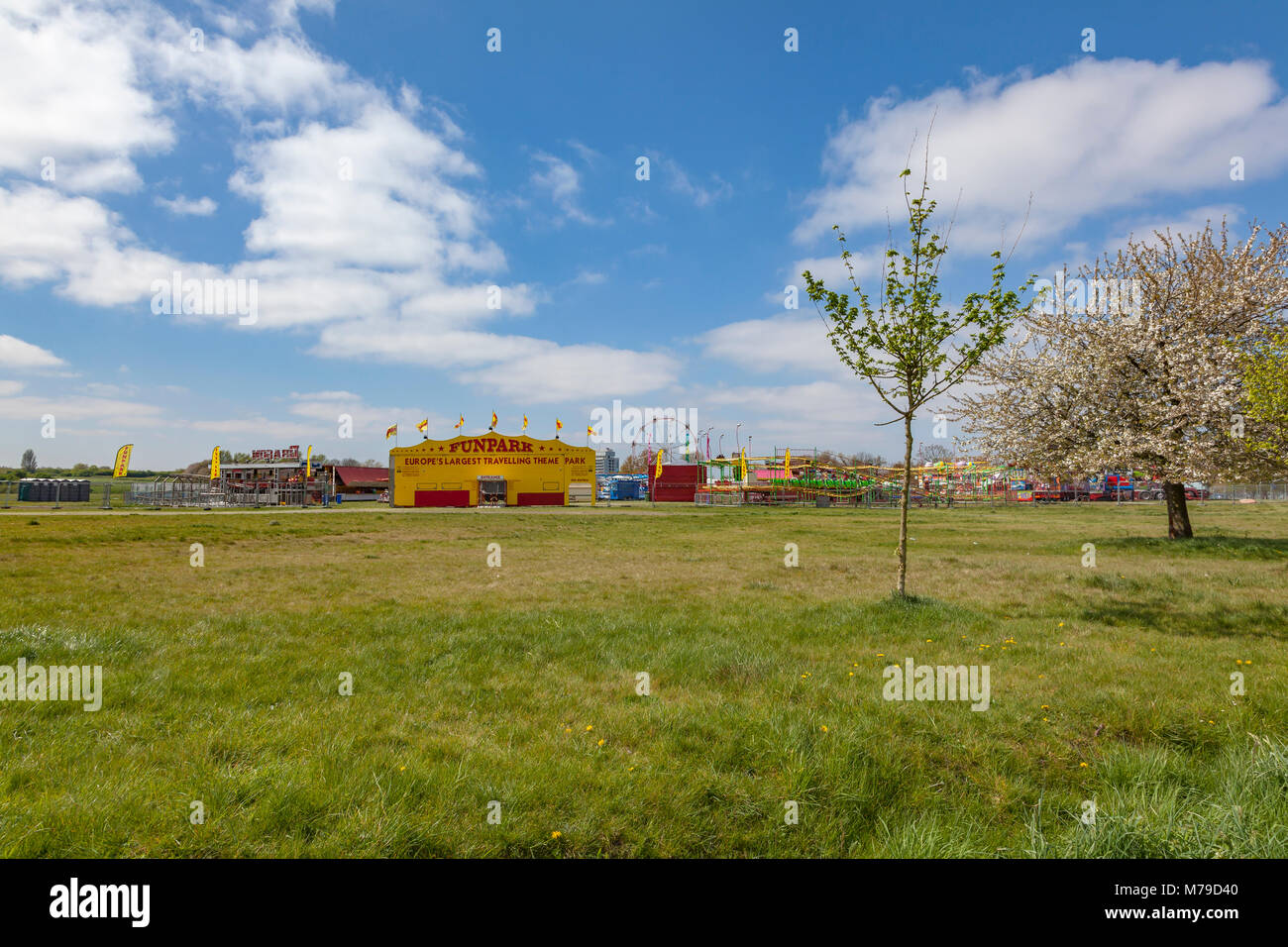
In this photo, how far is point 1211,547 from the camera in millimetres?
20641

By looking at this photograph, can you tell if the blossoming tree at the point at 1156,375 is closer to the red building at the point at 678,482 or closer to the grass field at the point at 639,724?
the grass field at the point at 639,724

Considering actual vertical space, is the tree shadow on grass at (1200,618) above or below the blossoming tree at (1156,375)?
below

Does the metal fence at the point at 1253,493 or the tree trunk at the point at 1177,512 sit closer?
→ the tree trunk at the point at 1177,512

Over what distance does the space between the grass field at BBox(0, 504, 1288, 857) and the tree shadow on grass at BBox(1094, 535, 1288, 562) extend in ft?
27.7

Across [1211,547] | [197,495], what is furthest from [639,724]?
[197,495]

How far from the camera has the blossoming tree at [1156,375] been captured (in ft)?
66.0

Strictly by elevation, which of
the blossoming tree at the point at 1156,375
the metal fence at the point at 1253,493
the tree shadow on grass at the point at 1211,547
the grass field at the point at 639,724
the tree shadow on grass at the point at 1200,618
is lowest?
the metal fence at the point at 1253,493

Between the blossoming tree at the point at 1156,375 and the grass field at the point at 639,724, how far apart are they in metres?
10.2

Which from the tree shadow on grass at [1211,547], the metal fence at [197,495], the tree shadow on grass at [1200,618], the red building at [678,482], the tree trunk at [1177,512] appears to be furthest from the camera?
the red building at [678,482]

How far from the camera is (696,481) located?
82.5m

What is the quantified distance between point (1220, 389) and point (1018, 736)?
69.9 feet

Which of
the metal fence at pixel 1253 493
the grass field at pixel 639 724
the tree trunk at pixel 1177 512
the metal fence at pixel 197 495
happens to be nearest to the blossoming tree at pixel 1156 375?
the tree trunk at pixel 1177 512
